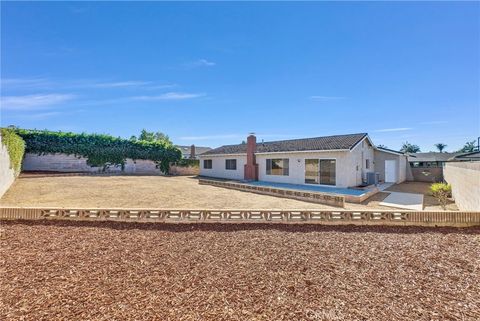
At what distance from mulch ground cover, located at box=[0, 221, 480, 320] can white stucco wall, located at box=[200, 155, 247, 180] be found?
15.6m

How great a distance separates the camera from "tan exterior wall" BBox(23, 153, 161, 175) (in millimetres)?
20797

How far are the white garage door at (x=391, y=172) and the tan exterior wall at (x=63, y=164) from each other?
84.9ft

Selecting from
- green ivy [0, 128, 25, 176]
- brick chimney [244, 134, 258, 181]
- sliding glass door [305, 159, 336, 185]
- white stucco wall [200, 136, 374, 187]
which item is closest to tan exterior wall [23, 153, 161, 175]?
green ivy [0, 128, 25, 176]

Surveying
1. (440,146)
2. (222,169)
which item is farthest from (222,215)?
(440,146)

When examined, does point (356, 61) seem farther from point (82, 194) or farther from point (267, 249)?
point (82, 194)

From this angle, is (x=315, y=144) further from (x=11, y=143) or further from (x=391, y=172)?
(x=11, y=143)

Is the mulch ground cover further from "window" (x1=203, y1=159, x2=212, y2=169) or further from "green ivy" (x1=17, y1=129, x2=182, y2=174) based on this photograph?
"window" (x1=203, y1=159, x2=212, y2=169)

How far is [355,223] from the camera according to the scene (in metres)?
6.36

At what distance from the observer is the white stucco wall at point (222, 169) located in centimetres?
2155

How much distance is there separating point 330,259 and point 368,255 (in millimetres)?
857

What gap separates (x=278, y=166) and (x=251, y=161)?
278cm

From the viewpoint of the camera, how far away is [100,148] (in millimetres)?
23844

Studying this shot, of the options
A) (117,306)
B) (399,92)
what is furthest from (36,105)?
(399,92)

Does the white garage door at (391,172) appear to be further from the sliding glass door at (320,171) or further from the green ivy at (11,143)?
the green ivy at (11,143)
